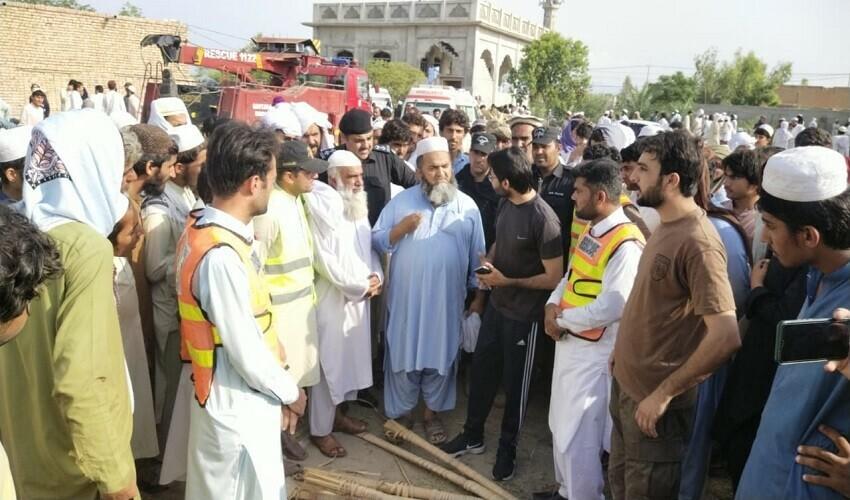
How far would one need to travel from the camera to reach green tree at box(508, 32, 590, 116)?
3556 centimetres

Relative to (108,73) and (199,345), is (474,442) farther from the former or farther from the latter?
(108,73)

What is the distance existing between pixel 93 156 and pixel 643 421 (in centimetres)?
202

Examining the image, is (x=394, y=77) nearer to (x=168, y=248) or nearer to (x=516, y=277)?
(x=516, y=277)

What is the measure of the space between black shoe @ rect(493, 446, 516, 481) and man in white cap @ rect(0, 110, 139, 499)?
6.71ft

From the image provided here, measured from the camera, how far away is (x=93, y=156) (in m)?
1.86

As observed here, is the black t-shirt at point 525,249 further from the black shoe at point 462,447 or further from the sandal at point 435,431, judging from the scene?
the sandal at point 435,431

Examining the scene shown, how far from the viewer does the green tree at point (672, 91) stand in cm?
3469

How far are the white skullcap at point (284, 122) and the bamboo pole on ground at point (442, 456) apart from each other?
8.21ft

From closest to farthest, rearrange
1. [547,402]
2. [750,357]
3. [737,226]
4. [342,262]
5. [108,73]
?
1. [750,357]
2. [737,226]
3. [342,262]
4. [547,402]
5. [108,73]

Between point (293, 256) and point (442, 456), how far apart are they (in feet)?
4.47

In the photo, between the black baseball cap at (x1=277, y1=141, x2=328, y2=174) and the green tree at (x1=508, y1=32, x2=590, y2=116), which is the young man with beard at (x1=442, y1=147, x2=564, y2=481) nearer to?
the black baseball cap at (x1=277, y1=141, x2=328, y2=174)

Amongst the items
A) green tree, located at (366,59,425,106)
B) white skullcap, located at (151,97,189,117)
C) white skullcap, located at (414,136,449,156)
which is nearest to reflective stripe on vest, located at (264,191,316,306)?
white skullcap, located at (414,136,449,156)

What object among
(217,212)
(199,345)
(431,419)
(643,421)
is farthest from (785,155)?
(431,419)

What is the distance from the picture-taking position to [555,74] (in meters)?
36.0
